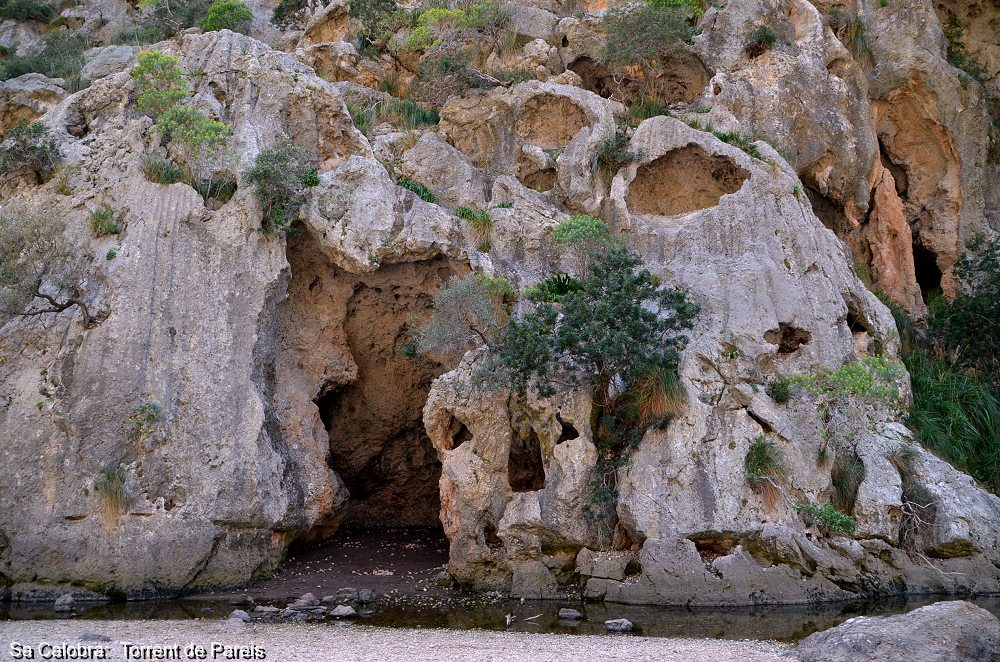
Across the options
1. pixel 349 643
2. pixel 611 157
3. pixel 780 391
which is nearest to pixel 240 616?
pixel 349 643

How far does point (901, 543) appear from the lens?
57.3ft

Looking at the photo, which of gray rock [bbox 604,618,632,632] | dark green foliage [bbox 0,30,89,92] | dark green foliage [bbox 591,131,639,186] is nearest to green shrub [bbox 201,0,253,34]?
dark green foliage [bbox 0,30,89,92]

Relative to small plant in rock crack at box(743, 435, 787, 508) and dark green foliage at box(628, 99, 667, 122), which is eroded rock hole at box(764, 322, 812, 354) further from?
dark green foliage at box(628, 99, 667, 122)

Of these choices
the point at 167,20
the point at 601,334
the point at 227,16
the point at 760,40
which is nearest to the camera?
the point at 601,334

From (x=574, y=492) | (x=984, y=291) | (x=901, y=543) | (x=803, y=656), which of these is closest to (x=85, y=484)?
(x=574, y=492)

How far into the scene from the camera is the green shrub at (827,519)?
54.5 feet

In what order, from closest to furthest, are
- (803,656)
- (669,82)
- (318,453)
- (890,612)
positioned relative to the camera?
(803,656), (890,612), (318,453), (669,82)

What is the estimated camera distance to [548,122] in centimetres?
2516

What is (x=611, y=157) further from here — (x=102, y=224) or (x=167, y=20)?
(x=167, y=20)

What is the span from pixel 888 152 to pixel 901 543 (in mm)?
16140

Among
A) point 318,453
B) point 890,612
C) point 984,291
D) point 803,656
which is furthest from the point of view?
point 984,291

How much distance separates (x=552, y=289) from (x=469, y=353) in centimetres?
271

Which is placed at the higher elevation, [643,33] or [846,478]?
[643,33]

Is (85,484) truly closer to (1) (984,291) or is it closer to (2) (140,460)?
(2) (140,460)
